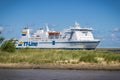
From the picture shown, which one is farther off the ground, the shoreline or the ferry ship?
the ferry ship

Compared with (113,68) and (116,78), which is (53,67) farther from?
(116,78)

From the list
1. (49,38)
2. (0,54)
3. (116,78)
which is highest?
(49,38)

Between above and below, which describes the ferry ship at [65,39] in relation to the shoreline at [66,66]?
above

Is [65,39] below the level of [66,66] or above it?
above

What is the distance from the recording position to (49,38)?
331 feet

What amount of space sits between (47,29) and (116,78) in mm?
74570

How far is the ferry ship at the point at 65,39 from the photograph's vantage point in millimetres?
96062

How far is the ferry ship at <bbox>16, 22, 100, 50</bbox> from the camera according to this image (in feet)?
315

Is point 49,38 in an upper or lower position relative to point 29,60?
upper

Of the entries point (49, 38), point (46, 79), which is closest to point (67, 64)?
point (46, 79)

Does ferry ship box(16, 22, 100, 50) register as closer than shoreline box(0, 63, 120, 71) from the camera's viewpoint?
No

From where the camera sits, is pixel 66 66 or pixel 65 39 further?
pixel 65 39

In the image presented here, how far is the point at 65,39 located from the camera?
97.8 m

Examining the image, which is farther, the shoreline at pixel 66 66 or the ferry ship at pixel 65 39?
the ferry ship at pixel 65 39
